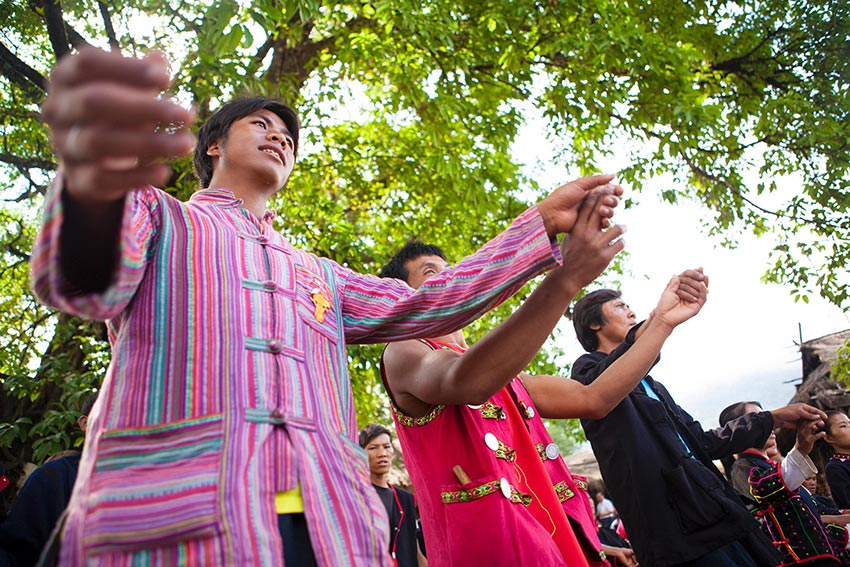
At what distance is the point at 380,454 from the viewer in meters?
5.52

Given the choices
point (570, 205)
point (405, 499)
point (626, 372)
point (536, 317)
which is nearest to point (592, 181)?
point (570, 205)

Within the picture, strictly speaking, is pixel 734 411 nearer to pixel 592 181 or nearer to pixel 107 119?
pixel 592 181

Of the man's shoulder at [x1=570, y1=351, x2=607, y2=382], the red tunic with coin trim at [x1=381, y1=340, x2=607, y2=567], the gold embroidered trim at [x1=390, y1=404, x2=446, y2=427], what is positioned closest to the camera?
the red tunic with coin trim at [x1=381, y1=340, x2=607, y2=567]

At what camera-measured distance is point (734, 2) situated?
7.90 m

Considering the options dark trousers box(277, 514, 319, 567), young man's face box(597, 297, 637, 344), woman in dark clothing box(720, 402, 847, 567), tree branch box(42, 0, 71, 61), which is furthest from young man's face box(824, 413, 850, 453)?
tree branch box(42, 0, 71, 61)

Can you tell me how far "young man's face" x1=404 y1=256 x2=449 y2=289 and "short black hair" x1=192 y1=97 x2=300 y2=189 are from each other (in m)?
0.91

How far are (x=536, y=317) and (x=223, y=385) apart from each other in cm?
66

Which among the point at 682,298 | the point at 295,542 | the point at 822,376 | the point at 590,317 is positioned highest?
the point at 822,376

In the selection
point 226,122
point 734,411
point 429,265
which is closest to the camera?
point 226,122

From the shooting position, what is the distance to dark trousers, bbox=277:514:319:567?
1186 mm

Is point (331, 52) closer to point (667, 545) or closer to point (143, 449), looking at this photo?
point (667, 545)

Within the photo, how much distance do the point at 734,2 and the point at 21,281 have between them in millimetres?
8688

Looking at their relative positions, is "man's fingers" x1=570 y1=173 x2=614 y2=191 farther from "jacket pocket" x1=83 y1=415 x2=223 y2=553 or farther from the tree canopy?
the tree canopy

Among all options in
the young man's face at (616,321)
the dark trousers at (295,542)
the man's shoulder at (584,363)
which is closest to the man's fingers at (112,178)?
the dark trousers at (295,542)
